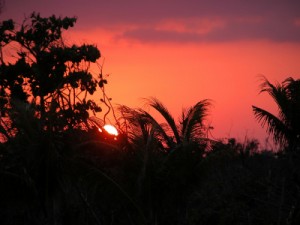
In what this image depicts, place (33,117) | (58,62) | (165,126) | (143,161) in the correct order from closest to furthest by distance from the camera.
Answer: (143,161), (33,117), (165,126), (58,62)

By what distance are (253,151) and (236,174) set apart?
6.25m

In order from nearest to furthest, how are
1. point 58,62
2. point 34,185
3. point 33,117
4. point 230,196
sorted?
point 33,117 → point 34,185 → point 230,196 → point 58,62

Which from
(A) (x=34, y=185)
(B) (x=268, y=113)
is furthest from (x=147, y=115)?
(B) (x=268, y=113)

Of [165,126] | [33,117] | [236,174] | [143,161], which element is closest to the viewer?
[143,161]

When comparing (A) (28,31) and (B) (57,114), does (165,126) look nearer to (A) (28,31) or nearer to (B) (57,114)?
(B) (57,114)

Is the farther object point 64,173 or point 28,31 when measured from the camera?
point 28,31

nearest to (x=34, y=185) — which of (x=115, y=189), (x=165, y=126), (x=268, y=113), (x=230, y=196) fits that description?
(x=115, y=189)

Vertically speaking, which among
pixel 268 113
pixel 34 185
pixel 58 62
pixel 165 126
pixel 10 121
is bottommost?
pixel 34 185

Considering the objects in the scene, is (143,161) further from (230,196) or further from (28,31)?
(28,31)

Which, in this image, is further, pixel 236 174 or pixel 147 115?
pixel 236 174

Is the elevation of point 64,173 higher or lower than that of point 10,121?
lower

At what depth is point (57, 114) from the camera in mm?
13703

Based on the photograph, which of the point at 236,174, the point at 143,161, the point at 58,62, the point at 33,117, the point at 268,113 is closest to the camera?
the point at 143,161

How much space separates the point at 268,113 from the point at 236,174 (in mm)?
7304
